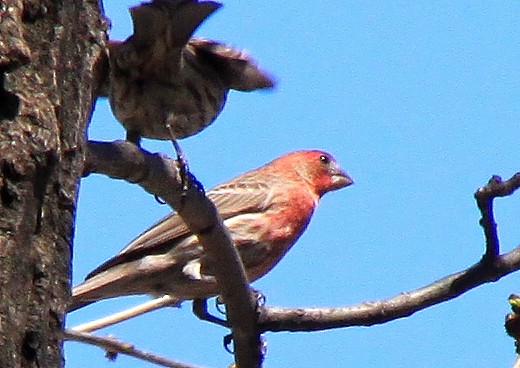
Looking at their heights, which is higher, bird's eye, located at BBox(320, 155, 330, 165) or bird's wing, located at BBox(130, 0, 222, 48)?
bird's eye, located at BBox(320, 155, 330, 165)

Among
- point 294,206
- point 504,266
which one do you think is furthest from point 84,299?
point 504,266

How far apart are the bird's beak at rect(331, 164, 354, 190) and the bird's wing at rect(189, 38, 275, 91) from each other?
2.83 m

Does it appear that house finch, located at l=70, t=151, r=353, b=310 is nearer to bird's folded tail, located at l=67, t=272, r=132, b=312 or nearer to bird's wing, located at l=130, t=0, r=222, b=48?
bird's folded tail, located at l=67, t=272, r=132, b=312

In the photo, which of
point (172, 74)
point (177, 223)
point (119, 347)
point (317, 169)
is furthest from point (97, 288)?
point (317, 169)

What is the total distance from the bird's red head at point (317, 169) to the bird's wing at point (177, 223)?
638mm

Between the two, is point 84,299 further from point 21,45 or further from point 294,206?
point 21,45

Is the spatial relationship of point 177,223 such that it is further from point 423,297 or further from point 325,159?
point 423,297

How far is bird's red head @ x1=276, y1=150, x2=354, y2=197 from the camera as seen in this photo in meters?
9.61

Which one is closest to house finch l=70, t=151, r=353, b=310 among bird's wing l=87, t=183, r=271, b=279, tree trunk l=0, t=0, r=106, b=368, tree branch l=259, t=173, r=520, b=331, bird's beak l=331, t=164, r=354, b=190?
bird's wing l=87, t=183, r=271, b=279

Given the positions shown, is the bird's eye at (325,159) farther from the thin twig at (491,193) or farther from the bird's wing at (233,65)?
the thin twig at (491,193)

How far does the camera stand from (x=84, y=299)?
739 cm

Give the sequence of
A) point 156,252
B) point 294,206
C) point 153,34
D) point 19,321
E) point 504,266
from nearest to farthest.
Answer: point 19,321
point 504,266
point 153,34
point 156,252
point 294,206

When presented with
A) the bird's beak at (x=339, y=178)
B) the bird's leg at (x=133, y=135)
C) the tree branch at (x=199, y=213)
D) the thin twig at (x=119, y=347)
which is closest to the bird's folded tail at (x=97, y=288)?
the bird's leg at (x=133, y=135)

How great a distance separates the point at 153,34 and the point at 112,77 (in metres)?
0.42
